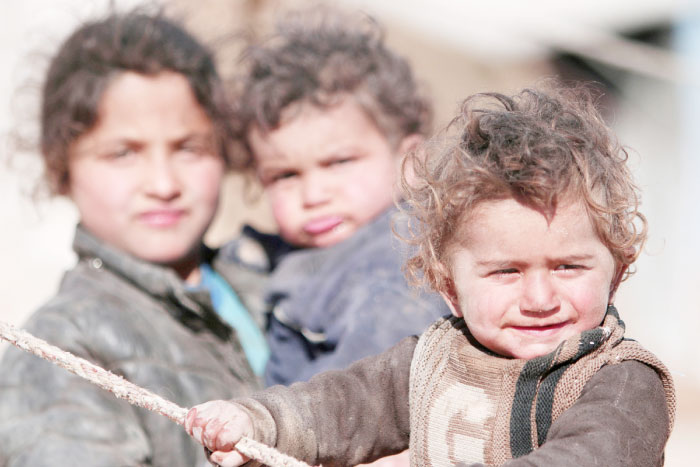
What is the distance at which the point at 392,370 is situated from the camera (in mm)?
1295

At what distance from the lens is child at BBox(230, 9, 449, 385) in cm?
198

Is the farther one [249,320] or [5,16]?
[5,16]

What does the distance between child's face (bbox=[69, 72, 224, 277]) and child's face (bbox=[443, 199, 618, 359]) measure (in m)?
1.12

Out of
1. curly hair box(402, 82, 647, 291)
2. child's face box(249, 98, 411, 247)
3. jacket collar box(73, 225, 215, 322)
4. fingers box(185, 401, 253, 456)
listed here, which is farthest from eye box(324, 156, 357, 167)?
fingers box(185, 401, 253, 456)

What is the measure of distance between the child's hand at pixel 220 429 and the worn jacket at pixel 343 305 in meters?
0.53

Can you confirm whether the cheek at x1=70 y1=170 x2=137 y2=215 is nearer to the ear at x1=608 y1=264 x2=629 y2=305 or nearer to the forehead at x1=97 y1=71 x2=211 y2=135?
the forehead at x1=97 y1=71 x2=211 y2=135

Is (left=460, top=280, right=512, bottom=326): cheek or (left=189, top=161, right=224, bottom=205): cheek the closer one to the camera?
(left=460, top=280, right=512, bottom=326): cheek

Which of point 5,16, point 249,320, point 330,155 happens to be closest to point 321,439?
point 330,155

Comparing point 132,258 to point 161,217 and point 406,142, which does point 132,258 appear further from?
point 406,142

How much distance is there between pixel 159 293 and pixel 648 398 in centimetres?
126

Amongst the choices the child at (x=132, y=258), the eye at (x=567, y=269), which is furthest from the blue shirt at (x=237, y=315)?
the eye at (x=567, y=269)

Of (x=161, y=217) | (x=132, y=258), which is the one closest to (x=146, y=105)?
(x=161, y=217)

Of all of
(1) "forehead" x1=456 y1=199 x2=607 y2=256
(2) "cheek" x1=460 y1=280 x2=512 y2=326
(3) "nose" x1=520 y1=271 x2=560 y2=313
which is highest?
(1) "forehead" x1=456 y1=199 x2=607 y2=256

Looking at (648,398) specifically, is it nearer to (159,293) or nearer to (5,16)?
(159,293)
